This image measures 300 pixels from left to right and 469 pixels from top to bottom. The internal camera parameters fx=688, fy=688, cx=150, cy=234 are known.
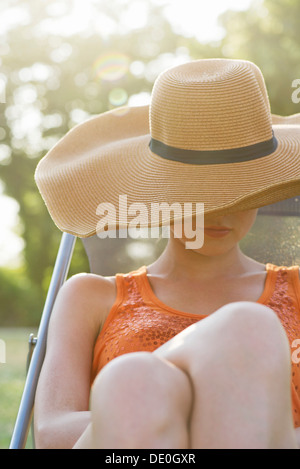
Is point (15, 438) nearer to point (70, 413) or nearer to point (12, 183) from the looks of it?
point (70, 413)

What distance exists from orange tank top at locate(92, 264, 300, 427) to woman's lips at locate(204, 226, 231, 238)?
0.29 m

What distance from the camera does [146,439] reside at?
1.29 metres

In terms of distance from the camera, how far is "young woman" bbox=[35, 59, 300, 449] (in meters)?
1.40

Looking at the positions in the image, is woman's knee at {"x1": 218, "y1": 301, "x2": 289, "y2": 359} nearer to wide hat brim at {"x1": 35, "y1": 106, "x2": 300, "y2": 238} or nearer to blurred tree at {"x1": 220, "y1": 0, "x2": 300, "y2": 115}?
wide hat brim at {"x1": 35, "y1": 106, "x2": 300, "y2": 238}

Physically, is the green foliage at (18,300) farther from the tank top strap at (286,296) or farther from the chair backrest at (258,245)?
the tank top strap at (286,296)

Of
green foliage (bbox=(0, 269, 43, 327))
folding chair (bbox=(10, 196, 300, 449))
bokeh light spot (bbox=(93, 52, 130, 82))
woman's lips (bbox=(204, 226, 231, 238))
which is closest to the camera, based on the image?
woman's lips (bbox=(204, 226, 231, 238))

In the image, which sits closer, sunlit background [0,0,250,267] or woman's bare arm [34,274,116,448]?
woman's bare arm [34,274,116,448]

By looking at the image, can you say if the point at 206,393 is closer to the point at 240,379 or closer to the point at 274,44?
the point at 240,379

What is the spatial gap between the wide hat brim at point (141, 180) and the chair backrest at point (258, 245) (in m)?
0.37

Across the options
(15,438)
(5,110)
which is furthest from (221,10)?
(15,438)

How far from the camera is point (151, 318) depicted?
2275 mm

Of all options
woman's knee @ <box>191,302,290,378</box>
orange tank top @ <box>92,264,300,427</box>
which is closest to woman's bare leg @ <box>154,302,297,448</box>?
woman's knee @ <box>191,302,290,378</box>

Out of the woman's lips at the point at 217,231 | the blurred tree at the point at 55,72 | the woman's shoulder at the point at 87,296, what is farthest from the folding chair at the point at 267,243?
the blurred tree at the point at 55,72
